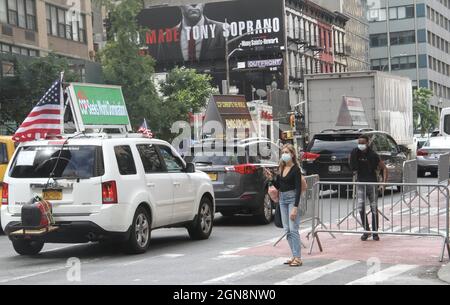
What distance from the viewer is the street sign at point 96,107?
20.0 meters

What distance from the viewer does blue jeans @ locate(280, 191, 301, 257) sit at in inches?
392

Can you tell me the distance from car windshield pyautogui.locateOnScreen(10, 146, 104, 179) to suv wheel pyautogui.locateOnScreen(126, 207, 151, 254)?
3.09 feet

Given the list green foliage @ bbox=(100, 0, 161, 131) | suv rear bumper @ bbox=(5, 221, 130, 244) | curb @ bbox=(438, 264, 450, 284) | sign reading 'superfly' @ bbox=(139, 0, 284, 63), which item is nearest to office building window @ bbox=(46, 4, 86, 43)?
green foliage @ bbox=(100, 0, 161, 131)

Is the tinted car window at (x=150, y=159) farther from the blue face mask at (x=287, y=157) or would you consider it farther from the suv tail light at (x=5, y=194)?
the blue face mask at (x=287, y=157)

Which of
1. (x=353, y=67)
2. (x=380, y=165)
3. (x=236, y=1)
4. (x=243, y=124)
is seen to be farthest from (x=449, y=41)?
(x=380, y=165)

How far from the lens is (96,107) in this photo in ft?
67.6

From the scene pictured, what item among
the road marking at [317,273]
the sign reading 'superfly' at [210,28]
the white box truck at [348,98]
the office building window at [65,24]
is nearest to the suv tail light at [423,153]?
the white box truck at [348,98]

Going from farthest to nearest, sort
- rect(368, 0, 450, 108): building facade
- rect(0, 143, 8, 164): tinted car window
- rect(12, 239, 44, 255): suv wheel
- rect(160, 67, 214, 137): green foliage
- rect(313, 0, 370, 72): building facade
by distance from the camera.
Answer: rect(368, 0, 450, 108): building facade < rect(313, 0, 370, 72): building facade < rect(160, 67, 214, 137): green foliage < rect(0, 143, 8, 164): tinted car window < rect(12, 239, 44, 255): suv wheel

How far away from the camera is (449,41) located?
12769 centimetres

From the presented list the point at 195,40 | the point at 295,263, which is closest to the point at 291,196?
the point at 295,263

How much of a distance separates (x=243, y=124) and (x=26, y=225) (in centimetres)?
2346

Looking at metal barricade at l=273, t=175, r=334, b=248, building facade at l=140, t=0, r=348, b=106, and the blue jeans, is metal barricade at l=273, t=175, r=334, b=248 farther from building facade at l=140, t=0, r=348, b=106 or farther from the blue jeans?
building facade at l=140, t=0, r=348, b=106

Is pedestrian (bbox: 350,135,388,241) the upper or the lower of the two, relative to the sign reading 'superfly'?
lower

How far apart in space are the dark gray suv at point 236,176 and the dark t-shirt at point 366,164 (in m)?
2.97
